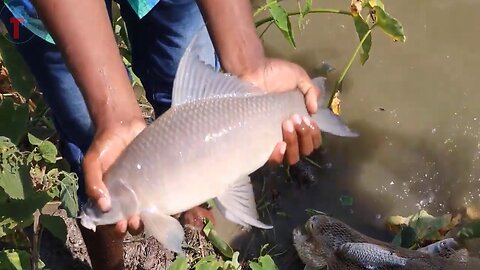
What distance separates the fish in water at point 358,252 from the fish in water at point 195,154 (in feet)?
2.14

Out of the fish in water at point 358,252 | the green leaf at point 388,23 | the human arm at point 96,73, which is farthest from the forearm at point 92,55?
the green leaf at point 388,23

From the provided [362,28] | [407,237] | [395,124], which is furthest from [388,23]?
[407,237]

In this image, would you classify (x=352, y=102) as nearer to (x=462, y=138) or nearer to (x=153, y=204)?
(x=462, y=138)

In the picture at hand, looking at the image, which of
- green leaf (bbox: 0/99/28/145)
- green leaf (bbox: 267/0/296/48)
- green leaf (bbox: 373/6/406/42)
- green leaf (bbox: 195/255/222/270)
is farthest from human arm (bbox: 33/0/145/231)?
green leaf (bbox: 373/6/406/42)

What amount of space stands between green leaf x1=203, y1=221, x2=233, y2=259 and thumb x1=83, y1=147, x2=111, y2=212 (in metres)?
0.94

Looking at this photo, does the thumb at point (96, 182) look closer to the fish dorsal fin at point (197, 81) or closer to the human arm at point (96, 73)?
the human arm at point (96, 73)

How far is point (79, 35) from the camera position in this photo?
4.42 ft

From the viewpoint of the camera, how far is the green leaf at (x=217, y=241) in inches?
87.7

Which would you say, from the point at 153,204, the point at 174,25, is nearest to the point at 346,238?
the point at 174,25

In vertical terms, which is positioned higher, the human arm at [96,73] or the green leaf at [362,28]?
the human arm at [96,73]

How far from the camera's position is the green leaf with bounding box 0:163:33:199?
1514mm

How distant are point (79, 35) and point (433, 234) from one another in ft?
4.35

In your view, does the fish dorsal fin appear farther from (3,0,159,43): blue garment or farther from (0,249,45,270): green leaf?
(0,249,45,270): green leaf

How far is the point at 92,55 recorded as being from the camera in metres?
1.36
